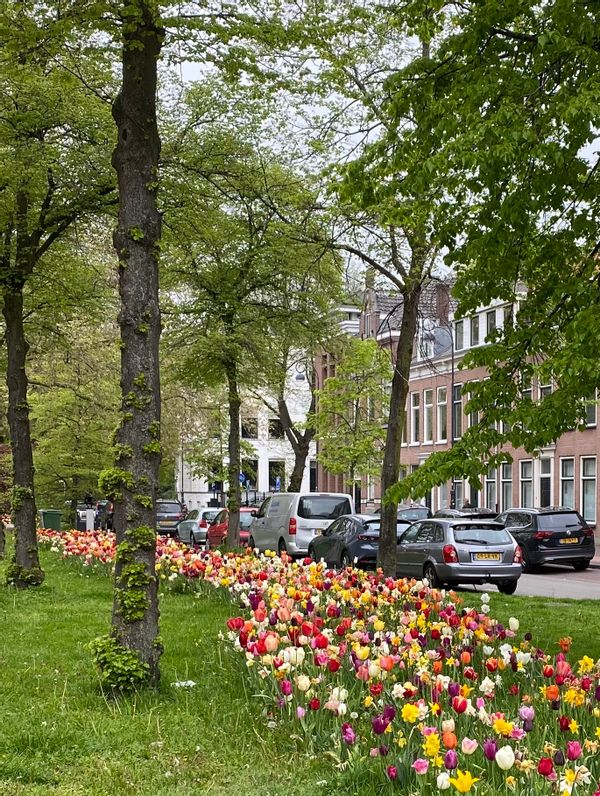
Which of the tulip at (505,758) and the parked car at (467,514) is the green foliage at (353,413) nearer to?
the parked car at (467,514)

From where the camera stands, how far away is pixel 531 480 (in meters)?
49.5

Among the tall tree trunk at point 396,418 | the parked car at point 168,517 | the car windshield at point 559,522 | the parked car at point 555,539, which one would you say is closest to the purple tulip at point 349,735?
the tall tree trunk at point 396,418

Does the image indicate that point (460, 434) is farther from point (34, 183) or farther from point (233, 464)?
point (34, 183)

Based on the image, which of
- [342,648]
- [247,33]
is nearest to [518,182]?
[247,33]

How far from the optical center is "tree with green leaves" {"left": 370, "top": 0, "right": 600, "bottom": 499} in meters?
8.30

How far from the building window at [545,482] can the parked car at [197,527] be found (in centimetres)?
1655

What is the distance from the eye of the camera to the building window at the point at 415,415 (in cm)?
6225

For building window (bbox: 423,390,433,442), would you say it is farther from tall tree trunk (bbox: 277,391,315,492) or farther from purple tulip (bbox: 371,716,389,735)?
purple tulip (bbox: 371,716,389,735)

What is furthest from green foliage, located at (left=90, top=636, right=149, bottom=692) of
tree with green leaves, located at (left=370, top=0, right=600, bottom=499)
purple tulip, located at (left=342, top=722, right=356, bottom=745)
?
purple tulip, located at (left=342, top=722, right=356, bottom=745)

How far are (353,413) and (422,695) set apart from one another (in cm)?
4653

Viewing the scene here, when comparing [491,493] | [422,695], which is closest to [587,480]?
[491,493]

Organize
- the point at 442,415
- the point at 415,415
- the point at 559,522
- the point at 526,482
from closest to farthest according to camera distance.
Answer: the point at 559,522
the point at 526,482
the point at 442,415
the point at 415,415

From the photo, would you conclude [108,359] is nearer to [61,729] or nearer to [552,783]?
[61,729]

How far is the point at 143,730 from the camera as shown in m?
6.89
